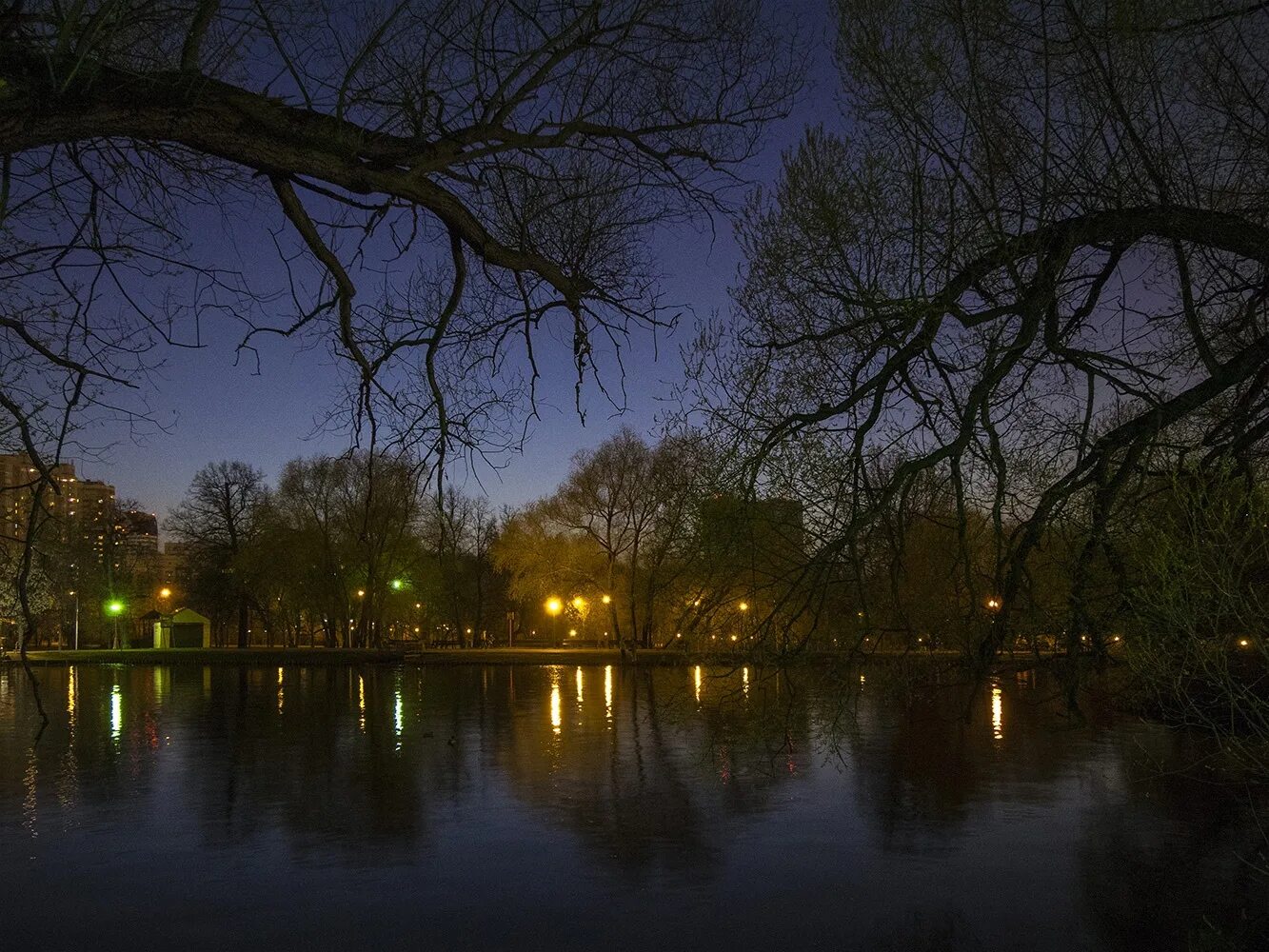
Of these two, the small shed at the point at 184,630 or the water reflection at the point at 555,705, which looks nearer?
Result: the water reflection at the point at 555,705

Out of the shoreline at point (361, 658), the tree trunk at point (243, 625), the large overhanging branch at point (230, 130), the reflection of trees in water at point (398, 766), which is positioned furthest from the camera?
the tree trunk at point (243, 625)

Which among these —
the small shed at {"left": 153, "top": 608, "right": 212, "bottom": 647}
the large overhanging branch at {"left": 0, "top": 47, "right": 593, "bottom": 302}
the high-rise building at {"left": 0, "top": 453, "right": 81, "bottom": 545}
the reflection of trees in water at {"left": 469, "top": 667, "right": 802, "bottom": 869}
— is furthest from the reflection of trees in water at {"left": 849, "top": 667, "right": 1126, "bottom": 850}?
the small shed at {"left": 153, "top": 608, "right": 212, "bottom": 647}

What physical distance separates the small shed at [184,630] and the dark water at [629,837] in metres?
36.9

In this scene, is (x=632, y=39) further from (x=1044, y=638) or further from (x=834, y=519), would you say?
(x=1044, y=638)

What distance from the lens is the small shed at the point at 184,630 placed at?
59.6 meters

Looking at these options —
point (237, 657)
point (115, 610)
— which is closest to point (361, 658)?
point (237, 657)

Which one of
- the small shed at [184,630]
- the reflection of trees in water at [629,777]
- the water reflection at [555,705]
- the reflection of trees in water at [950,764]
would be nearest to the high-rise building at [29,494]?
the reflection of trees in water at [629,777]

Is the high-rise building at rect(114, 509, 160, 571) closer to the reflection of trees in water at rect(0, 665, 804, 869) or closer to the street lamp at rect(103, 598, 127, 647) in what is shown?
the street lamp at rect(103, 598, 127, 647)

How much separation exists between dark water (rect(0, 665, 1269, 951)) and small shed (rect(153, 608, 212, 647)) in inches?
1452

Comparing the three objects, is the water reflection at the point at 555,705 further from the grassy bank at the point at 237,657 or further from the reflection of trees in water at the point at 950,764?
the grassy bank at the point at 237,657

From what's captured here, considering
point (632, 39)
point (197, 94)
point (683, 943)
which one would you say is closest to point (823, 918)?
point (683, 943)

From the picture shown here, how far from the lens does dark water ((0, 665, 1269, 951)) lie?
33.8 feet

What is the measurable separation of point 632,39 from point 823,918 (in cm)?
844

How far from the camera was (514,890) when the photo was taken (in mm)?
11625
